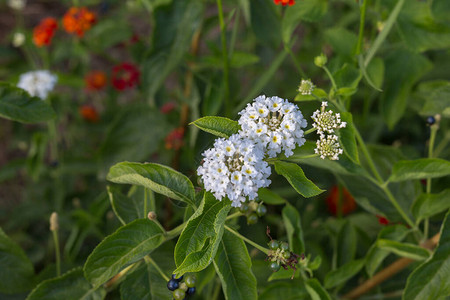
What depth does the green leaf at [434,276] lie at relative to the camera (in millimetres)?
1239

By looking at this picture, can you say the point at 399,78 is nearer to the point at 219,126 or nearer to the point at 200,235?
the point at 219,126

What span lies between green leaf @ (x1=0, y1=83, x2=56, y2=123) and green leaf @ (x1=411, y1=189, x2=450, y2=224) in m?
1.24

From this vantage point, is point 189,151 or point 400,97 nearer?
point 400,97

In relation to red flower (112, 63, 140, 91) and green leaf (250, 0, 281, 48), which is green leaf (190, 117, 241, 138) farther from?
red flower (112, 63, 140, 91)

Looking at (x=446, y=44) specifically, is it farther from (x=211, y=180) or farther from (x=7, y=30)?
(x=7, y=30)

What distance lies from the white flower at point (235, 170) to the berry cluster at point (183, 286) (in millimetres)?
250

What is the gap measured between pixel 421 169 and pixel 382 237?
0.26 metres

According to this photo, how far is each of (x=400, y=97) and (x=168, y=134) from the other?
1127 millimetres

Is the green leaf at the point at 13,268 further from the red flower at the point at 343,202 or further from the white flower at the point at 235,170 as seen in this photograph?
the red flower at the point at 343,202

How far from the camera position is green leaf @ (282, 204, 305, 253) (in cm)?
134

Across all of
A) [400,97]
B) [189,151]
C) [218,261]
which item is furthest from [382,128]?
[218,261]

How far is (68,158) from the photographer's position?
7.41ft

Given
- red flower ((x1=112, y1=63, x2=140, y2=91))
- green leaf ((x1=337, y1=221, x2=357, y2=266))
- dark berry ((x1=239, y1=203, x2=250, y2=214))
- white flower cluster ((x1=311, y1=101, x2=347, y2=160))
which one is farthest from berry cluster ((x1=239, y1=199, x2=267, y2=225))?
red flower ((x1=112, y1=63, x2=140, y2=91))

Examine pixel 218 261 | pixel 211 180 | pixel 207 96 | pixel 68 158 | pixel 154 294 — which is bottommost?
pixel 68 158
